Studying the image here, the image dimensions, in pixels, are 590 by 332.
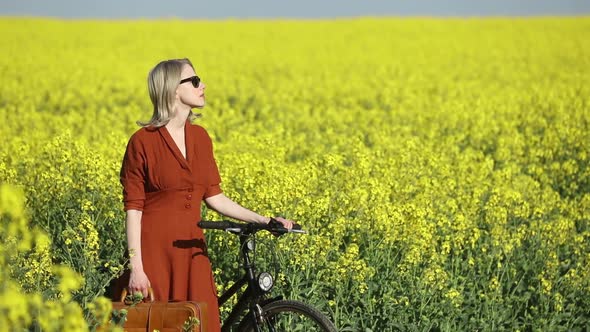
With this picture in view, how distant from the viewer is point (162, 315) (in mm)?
4391

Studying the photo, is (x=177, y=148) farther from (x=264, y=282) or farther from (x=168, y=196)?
(x=264, y=282)

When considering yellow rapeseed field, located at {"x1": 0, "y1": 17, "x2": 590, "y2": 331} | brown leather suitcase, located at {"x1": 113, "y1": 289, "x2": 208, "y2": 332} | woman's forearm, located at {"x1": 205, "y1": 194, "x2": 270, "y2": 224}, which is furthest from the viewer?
yellow rapeseed field, located at {"x1": 0, "y1": 17, "x2": 590, "y2": 331}

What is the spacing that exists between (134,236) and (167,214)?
0.58 ft

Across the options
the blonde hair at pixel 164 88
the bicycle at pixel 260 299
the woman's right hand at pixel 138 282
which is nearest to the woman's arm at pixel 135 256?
the woman's right hand at pixel 138 282

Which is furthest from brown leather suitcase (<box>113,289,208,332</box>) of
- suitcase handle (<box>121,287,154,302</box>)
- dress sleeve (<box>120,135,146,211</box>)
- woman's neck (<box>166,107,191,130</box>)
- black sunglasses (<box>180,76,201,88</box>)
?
→ black sunglasses (<box>180,76,201,88</box>)

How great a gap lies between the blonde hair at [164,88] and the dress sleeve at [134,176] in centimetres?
12

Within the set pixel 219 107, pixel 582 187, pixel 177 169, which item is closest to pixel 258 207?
pixel 177 169

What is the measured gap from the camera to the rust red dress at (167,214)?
4738 millimetres

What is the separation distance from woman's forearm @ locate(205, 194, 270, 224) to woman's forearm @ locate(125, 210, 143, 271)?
1.20 ft

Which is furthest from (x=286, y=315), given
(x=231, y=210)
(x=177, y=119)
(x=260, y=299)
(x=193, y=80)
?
(x=193, y=80)

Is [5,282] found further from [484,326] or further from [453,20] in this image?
[453,20]

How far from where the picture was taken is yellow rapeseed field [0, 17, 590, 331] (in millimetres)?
6227

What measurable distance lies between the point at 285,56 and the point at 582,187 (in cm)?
1716

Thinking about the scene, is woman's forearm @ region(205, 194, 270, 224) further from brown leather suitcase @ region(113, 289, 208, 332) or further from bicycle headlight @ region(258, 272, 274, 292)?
brown leather suitcase @ region(113, 289, 208, 332)
